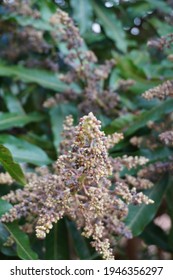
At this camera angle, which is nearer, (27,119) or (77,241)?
(77,241)

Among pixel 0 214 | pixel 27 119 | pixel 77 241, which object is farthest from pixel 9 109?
pixel 0 214

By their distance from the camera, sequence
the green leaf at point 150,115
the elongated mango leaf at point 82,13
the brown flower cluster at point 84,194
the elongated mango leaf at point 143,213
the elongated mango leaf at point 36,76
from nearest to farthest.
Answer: the brown flower cluster at point 84,194
the elongated mango leaf at point 143,213
the green leaf at point 150,115
the elongated mango leaf at point 36,76
the elongated mango leaf at point 82,13

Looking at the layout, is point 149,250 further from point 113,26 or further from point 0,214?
point 0,214

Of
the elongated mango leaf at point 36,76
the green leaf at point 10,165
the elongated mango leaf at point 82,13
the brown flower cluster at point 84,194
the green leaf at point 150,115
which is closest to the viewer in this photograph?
the brown flower cluster at point 84,194

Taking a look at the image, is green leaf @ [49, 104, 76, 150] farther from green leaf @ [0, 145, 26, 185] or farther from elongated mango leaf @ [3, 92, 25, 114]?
green leaf @ [0, 145, 26, 185]

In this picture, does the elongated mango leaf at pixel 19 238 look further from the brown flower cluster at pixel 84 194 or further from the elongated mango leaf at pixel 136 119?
the elongated mango leaf at pixel 136 119

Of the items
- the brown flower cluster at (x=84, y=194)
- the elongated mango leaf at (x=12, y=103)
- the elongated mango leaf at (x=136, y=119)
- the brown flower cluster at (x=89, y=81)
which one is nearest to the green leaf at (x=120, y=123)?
the elongated mango leaf at (x=136, y=119)

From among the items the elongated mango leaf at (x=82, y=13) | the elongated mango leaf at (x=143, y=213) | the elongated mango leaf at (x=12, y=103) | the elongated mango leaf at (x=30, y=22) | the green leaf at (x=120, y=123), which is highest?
the elongated mango leaf at (x=82, y=13)
